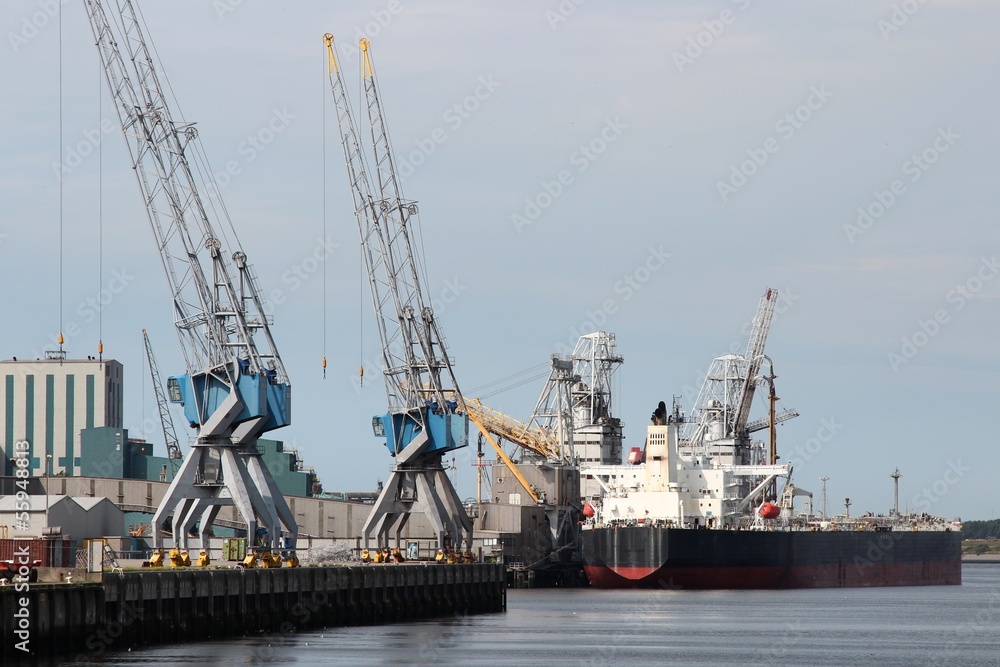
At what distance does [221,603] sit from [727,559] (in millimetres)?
48571

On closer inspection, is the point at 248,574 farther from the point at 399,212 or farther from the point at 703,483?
the point at 703,483

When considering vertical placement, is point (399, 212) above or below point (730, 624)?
above

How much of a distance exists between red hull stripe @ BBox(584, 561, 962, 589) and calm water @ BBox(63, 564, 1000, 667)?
1083 cm

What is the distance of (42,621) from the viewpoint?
1620 inches

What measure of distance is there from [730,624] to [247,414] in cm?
2135

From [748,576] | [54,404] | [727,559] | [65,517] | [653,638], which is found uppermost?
[54,404]

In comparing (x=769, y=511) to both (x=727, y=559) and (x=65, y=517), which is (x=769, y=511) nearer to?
(x=727, y=559)

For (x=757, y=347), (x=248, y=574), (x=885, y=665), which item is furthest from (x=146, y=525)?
(x=757, y=347)

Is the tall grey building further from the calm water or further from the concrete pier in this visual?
the concrete pier

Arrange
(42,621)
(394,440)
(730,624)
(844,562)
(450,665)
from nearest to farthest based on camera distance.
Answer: (42,621) < (450,665) < (730,624) < (394,440) < (844,562)

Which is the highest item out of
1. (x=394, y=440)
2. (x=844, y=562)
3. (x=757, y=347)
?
(x=757, y=347)

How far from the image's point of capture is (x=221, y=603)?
168ft

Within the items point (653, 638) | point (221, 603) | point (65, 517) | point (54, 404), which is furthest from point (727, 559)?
point (54, 404)

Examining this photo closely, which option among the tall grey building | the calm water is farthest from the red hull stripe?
the tall grey building
